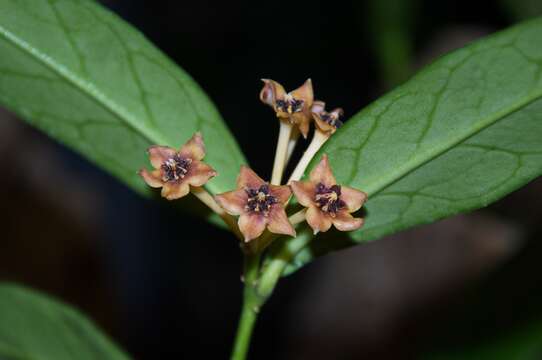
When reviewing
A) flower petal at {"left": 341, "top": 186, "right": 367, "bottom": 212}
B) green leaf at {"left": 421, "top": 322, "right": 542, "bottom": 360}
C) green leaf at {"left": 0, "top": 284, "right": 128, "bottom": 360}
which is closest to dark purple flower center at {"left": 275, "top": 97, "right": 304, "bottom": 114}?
flower petal at {"left": 341, "top": 186, "right": 367, "bottom": 212}

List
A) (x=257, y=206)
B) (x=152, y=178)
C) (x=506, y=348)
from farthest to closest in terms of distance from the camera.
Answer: (x=506, y=348) < (x=152, y=178) < (x=257, y=206)

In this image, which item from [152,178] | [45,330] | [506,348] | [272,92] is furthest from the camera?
[506,348]

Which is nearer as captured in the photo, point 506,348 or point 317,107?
point 317,107

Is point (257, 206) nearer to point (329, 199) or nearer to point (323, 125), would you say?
point (329, 199)

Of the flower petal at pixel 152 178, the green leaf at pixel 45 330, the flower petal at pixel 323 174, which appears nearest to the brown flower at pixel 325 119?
the flower petal at pixel 323 174

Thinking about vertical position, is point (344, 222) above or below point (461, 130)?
below

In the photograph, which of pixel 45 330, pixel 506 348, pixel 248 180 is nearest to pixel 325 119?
pixel 248 180

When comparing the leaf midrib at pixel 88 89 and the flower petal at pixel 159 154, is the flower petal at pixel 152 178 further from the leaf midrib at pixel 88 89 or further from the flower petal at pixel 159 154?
the leaf midrib at pixel 88 89

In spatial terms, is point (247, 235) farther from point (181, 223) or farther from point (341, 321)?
point (341, 321)
